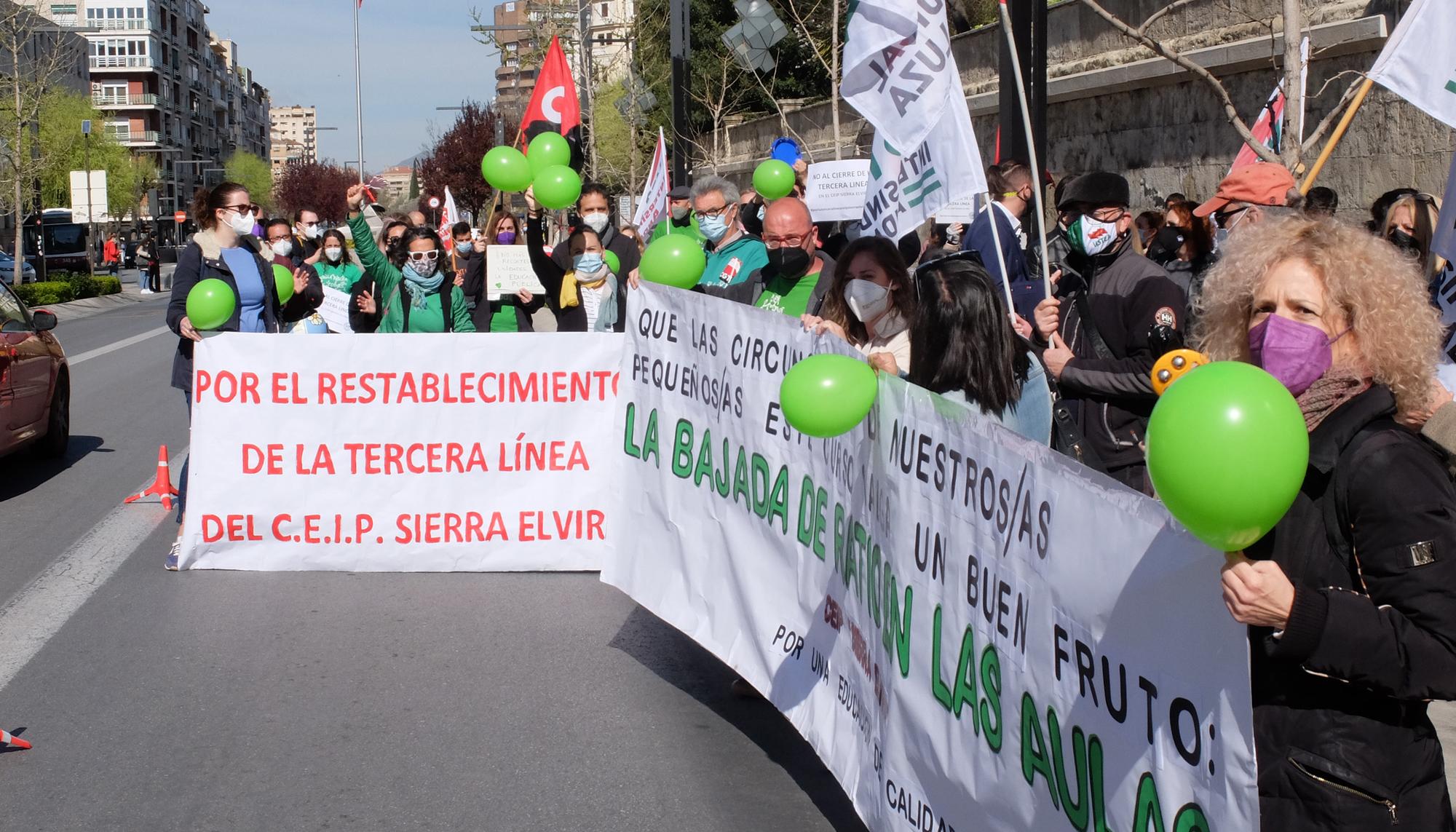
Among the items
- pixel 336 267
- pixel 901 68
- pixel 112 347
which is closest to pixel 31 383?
pixel 336 267

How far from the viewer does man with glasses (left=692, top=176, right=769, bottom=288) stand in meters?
6.89

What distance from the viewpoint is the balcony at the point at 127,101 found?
13038cm

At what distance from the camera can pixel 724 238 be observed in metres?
7.62

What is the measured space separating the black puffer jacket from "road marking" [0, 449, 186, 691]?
188 inches

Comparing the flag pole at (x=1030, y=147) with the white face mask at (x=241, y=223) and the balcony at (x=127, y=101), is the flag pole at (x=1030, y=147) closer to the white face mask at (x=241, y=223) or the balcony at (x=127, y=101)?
the white face mask at (x=241, y=223)

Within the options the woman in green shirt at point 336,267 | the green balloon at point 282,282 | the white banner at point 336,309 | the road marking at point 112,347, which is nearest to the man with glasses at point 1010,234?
the green balloon at point 282,282

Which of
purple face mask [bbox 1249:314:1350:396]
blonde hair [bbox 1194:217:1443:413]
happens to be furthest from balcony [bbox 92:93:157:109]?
purple face mask [bbox 1249:314:1350:396]

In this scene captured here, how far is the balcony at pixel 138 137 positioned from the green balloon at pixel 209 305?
438ft

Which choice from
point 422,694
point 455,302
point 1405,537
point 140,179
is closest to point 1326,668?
point 1405,537

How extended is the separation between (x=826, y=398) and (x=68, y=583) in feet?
16.3

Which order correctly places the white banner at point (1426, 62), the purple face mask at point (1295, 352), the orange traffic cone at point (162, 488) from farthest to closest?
the orange traffic cone at point (162, 488)
the white banner at point (1426, 62)
the purple face mask at point (1295, 352)

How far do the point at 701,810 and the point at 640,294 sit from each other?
232 centimetres

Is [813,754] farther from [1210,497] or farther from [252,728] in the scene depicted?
[1210,497]

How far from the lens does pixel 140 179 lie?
10200cm
